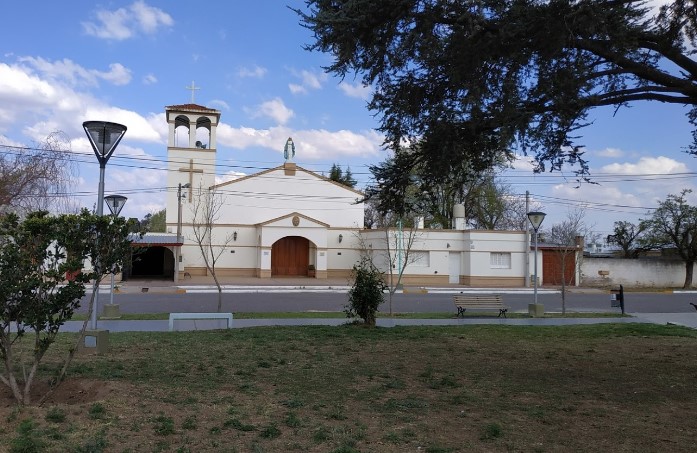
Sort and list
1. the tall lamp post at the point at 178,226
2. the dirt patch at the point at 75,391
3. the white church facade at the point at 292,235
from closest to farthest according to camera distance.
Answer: the dirt patch at the point at 75,391, the tall lamp post at the point at 178,226, the white church facade at the point at 292,235

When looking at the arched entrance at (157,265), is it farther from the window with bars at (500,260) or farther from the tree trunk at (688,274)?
the tree trunk at (688,274)

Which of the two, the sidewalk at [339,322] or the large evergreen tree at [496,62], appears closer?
the large evergreen tree at [496,62]

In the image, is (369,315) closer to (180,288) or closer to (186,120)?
(180,288)

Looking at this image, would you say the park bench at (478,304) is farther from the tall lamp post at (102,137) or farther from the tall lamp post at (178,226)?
the tall lamp post at (178,226)

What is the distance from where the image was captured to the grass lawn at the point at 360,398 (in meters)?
5.23

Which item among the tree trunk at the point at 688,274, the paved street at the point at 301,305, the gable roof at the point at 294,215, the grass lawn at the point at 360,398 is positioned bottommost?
the paved street at the point at 301,305

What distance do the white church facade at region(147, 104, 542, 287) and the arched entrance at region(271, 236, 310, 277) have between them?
0.07 metres

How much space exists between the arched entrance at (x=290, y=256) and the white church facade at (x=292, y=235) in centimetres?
7

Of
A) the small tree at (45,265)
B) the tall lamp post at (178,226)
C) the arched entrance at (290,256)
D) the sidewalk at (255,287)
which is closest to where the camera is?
the small tree at (45,265)

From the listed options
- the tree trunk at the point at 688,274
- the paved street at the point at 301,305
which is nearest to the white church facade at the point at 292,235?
the paved street at the point at 301,305

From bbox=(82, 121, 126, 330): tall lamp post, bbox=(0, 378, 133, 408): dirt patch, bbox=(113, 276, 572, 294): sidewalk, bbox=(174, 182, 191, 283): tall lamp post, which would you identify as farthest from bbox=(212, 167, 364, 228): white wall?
bbox=(0, 378, 133, 408): dirt patch

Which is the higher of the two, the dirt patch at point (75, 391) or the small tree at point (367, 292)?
the small tree at point (367, 292)

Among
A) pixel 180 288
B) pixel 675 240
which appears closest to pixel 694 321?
pixel 180 288

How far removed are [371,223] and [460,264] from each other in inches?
688
